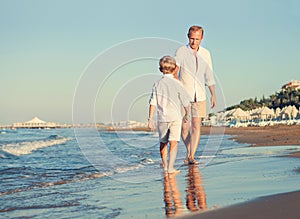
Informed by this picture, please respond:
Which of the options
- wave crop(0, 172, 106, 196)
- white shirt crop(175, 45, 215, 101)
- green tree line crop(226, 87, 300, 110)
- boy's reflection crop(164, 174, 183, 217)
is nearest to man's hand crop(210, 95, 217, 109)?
white shirt crop(175, 45, 215, 101)

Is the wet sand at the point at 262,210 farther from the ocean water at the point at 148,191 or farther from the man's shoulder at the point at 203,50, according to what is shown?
the man's shoulder at the point at 203,50

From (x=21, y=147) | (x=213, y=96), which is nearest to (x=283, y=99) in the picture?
(x=21, y=147)

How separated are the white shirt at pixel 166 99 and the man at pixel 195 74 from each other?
757 millimetres

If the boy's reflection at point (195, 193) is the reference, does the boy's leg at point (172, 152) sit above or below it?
above

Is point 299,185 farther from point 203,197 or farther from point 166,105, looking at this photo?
point 166,105

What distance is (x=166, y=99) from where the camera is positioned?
20.1 ft

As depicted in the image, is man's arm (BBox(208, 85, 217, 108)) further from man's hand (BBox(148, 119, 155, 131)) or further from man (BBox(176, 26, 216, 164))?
man's hand (BBox(148, 119, 155, 131))

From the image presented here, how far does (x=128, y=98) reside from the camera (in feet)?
23.6

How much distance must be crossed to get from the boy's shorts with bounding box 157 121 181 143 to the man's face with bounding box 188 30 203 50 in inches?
53.1

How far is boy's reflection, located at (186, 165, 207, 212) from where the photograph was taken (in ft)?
12.4

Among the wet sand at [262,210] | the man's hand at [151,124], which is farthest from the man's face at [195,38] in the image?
the wet sand at [262,210]

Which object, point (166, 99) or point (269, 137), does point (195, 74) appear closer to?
point (166, 99)

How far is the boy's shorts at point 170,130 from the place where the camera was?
20.4 feet

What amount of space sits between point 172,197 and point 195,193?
259mm
